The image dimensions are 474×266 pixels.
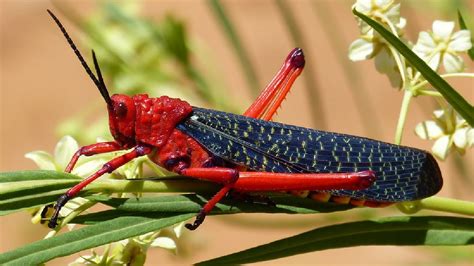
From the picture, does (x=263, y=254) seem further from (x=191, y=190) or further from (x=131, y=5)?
(x=131, y=5)

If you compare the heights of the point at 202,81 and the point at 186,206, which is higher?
the point at 202,81

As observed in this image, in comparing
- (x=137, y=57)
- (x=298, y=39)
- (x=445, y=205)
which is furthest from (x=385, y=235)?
(x=137, y=57)

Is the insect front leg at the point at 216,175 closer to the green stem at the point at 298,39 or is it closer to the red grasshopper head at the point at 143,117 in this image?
the red grasshopper head at the point at 143,117

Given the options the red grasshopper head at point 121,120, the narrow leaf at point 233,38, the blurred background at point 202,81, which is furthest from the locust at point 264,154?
the blurred background at point 202,81

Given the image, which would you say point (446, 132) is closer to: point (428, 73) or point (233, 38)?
point (428, 73)

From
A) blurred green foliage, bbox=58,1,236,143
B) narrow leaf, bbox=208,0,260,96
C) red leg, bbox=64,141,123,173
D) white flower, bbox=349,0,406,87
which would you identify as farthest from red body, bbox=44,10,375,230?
blurred green foliage, bbox=58,1,236,143

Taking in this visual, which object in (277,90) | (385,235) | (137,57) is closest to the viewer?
(385,235)

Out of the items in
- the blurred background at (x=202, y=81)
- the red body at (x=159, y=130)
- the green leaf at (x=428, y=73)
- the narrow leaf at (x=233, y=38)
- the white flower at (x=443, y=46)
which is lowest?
the green leaf at (x=428, y=73)
